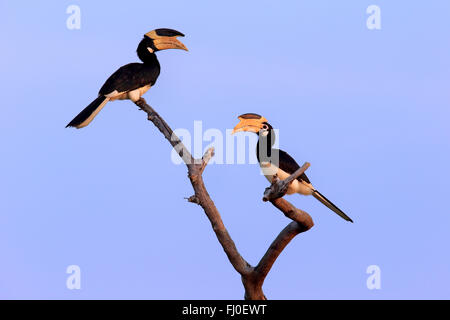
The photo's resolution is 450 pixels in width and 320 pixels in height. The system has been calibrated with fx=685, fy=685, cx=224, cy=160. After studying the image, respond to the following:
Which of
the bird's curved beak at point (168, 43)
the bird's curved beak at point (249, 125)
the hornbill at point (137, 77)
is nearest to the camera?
the bird's curved beak at point (249, 125)

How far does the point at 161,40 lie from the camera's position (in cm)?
818

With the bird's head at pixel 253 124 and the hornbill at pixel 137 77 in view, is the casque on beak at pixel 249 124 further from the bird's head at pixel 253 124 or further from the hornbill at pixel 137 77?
the hornbill at pixel 137 77

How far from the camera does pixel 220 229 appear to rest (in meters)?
7.25

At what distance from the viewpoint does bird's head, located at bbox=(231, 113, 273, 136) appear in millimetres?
7012

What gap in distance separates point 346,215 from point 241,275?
130 cm

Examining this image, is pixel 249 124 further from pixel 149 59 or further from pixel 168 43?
pixel 149 59

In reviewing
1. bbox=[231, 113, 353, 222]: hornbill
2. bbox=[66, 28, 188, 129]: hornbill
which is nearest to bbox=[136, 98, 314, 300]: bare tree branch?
bbox=[231, 113, 353, 222]: hornbill

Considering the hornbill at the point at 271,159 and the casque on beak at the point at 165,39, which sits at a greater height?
the casque on beak at the point at 165,39

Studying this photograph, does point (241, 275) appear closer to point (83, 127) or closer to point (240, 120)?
point (240, 120)

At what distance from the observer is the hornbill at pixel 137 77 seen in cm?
747

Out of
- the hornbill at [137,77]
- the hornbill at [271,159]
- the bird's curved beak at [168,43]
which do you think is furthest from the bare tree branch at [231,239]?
the bird's curved beak at [168,43]
